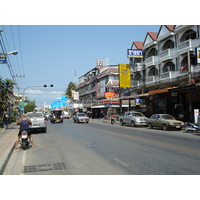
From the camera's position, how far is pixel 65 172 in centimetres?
645

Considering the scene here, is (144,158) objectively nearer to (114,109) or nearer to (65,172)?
(65,172)

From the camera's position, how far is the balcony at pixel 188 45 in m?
23.9

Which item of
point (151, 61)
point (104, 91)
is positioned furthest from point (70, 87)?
point (151, 61)

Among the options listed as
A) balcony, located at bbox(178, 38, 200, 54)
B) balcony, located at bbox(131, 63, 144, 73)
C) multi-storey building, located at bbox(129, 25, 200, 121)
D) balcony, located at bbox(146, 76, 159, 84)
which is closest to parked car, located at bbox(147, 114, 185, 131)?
multi-storey building, located at bbox(129, 25, 200, 121)

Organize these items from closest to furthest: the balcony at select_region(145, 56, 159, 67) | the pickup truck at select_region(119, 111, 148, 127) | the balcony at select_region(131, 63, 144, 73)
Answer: the pickup truck at select_region(119, 111, 148, 127) < the balcony at select_region(145, 56, 159, 67) < the balcony at select_region(131, 63, 144, 73)

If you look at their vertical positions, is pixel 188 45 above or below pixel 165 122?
above

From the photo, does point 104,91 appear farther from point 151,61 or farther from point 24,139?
point 24,139

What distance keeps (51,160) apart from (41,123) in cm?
1038

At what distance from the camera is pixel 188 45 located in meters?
24.8

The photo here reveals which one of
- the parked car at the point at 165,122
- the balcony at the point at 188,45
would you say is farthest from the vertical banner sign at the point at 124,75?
the parked car at the point at 165,122

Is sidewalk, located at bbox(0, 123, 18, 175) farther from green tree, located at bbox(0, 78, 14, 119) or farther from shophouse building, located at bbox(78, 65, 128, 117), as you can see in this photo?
shophouse building, located at bbox(78, 65, 128, 117)

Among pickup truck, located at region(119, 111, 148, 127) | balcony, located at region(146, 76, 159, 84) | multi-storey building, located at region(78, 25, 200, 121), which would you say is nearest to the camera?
multi-storey building, located at region(78, 25, 200, 121)

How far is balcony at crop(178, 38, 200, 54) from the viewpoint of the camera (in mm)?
23891

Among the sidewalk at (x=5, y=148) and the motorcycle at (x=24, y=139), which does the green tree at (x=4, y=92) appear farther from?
the motorcycle at (x=24, y=139)
